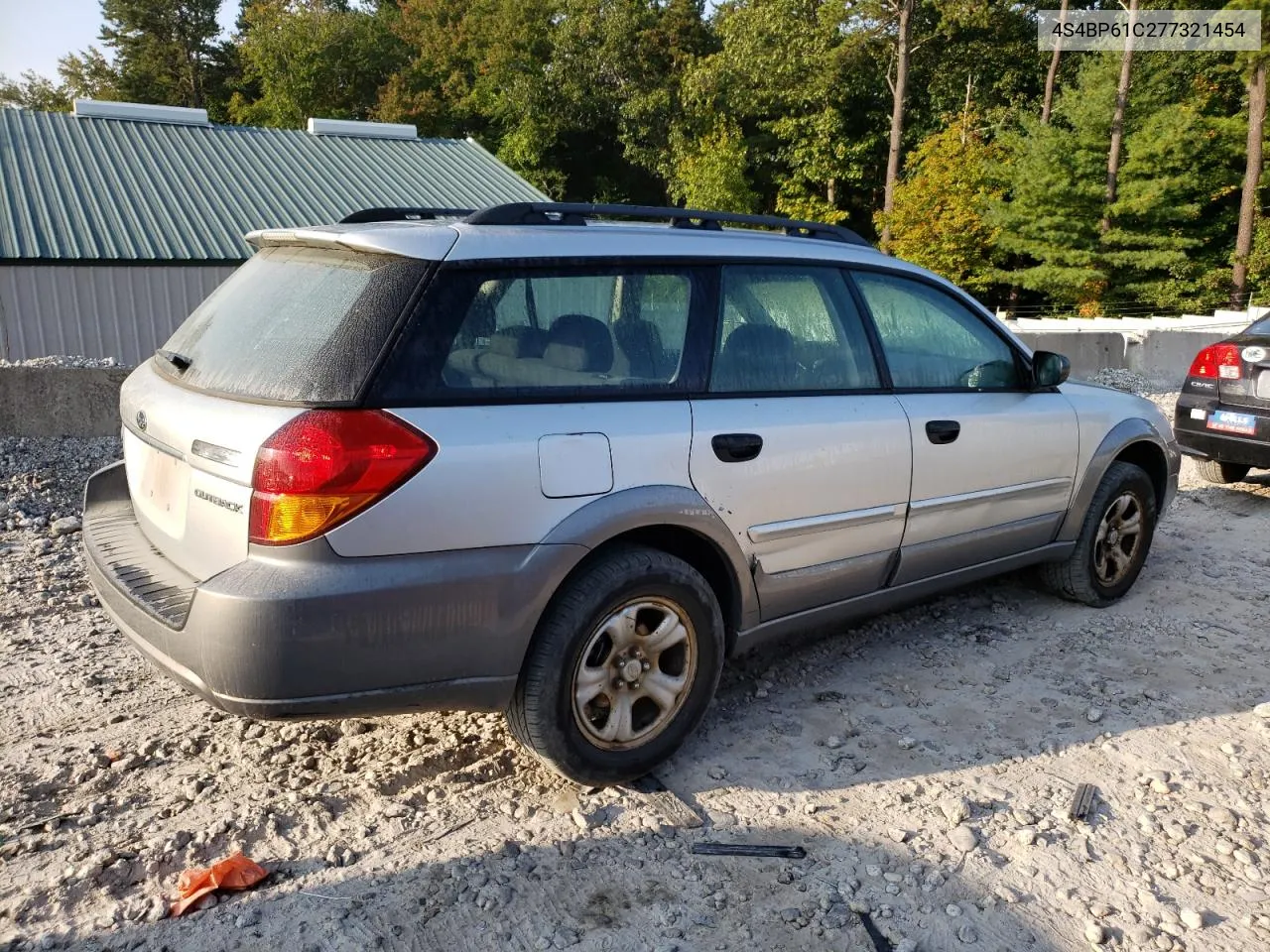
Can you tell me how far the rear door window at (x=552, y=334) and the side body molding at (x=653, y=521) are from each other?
0.35 metres

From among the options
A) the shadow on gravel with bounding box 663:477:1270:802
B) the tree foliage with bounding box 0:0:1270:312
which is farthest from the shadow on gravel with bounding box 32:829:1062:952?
the tree foliage with bounding box 0:0:1270:312

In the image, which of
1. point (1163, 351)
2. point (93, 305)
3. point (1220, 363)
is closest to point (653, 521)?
point (1220, 363)

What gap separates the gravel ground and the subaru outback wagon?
1.18 feet

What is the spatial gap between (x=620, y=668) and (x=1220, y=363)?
6.05 m

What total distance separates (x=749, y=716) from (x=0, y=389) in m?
6.01

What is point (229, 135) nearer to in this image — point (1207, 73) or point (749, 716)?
point (749, 716)

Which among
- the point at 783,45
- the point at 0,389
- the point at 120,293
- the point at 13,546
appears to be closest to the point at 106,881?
the point at 13,546

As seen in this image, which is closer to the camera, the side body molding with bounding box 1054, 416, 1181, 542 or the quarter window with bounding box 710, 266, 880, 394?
the quarter window with bounding box 710, 266, 880, 394

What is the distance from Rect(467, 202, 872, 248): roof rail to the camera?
3.17m

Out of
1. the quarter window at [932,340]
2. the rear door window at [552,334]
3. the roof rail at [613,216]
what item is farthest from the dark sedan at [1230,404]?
the rear door window at [552,334]

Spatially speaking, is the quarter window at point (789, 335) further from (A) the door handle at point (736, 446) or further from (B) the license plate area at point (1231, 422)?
(B) the license plate area at point (1231, 422)

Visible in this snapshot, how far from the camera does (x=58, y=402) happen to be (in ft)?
23.0

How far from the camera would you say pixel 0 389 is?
6852 millimetres

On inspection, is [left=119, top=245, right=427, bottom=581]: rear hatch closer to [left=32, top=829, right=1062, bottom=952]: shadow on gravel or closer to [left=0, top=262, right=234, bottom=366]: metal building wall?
[left=32, top=829, right=1062, bottom=952]: shadow on gravel
